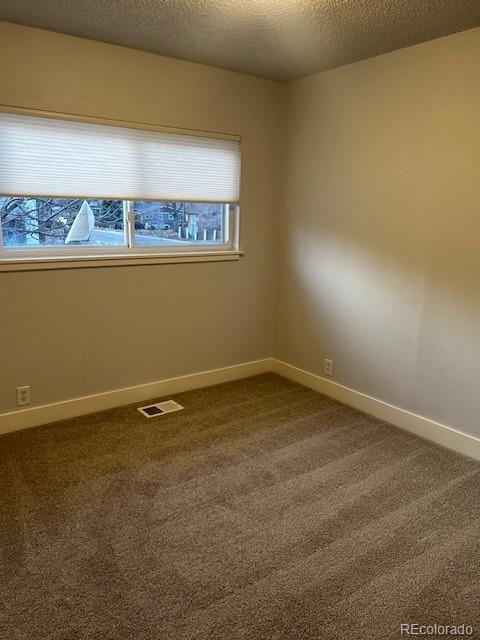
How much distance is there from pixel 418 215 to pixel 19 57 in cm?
256

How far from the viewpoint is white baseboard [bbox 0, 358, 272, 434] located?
120 inches

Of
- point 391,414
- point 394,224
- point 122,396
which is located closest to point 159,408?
point 122,396

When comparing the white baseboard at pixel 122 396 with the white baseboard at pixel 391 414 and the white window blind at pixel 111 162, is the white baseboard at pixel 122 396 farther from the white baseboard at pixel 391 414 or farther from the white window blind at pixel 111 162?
the white window blind at pixel 111 162

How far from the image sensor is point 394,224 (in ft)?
10.2

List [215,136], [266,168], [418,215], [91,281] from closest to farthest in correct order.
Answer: [418,215] → [91,281] → [215,136] → [266,168]

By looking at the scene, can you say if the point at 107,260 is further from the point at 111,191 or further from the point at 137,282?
the point at 111,191

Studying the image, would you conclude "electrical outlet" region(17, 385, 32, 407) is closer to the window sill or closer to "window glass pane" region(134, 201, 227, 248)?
the window sill

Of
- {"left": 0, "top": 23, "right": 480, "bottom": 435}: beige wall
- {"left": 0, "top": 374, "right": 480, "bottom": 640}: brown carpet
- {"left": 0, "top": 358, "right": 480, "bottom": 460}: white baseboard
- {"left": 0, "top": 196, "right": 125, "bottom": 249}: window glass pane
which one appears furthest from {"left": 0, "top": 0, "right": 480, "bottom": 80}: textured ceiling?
{"left": 0, "top": 374, "right": 480, "bottom": 640}: brown carpet

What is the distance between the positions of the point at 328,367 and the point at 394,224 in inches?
48.7

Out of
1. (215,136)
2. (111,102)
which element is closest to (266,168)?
(215,136)

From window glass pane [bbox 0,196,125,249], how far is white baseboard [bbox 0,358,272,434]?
1075 mm

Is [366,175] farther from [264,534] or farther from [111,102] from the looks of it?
[264,534]

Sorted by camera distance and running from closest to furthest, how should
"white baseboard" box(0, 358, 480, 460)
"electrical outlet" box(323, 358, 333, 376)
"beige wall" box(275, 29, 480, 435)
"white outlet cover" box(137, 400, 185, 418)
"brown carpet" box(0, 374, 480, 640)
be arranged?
"brown carpet" box(0, 374, 480, 640) < "beige wall" box(275, 29, 480, 435) < "white baseboard" box(0, 358, 480, 460) < "white outlet cover" box(137, 400, 185, 418) < "electrical outlet" box(323, 358, 333, 376)

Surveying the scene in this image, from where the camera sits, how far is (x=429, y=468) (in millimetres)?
2701
